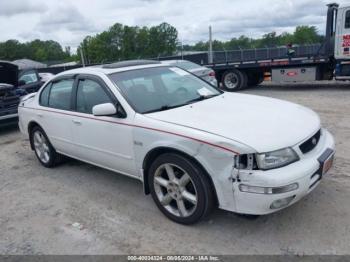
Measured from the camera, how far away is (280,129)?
3.07m

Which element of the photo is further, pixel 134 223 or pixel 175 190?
pixel 134 223

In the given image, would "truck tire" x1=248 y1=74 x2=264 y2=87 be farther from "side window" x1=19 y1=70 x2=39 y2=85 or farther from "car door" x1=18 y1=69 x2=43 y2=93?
"side window" x1=19 y1=70 x2=39 y2=85

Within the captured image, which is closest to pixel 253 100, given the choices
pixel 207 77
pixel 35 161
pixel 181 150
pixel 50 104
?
pixel 181 150

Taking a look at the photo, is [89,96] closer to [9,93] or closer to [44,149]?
[44,149]

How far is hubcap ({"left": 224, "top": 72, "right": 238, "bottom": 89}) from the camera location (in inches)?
539

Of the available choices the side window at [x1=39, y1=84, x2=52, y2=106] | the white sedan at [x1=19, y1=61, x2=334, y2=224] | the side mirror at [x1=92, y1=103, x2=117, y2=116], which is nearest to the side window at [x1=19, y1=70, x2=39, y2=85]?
the side window at [x1=39, y1=84, x2=52, y2=106]

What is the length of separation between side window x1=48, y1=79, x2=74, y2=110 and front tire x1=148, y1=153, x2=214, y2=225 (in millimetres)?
1855

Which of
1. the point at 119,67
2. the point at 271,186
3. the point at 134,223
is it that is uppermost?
the point at 119,67

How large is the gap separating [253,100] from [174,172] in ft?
4.73

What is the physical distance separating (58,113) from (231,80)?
399 inches

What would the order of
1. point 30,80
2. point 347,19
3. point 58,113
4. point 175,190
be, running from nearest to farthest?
1. point 175,190
2. point 58,113
3. point 347,19
4. point 30,80

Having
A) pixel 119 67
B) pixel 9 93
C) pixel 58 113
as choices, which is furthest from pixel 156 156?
pixel 9 93

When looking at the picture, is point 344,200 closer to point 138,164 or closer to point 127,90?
point 138,164

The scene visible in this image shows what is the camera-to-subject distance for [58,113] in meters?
4.73
